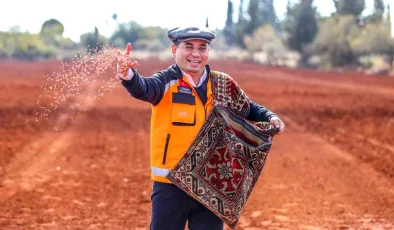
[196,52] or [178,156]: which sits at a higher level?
[196,52]

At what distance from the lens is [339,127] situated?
14109mm

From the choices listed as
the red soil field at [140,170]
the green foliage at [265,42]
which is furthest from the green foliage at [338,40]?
the red soil field at [140,170]

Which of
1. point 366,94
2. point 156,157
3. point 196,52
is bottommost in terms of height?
point 366,94

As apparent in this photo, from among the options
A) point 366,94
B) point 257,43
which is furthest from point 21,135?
point 257,43

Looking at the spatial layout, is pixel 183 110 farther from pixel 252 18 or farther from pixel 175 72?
pixel 252 18

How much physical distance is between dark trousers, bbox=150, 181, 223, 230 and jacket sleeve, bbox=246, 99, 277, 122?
2.22ft

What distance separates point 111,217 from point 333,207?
8.37 feet

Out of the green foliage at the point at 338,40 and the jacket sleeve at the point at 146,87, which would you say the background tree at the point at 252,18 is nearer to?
the green foliage at the point at 338,40

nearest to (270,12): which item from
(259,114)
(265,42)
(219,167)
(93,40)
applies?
(265,42)

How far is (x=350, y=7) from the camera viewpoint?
2167 inches

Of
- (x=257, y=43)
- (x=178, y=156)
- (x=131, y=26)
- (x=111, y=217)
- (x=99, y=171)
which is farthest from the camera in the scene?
(x=257, y=43)

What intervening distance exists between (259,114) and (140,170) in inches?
218

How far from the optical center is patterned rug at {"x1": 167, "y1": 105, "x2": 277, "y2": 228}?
3418 mm

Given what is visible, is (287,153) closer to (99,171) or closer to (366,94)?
(99,171)
